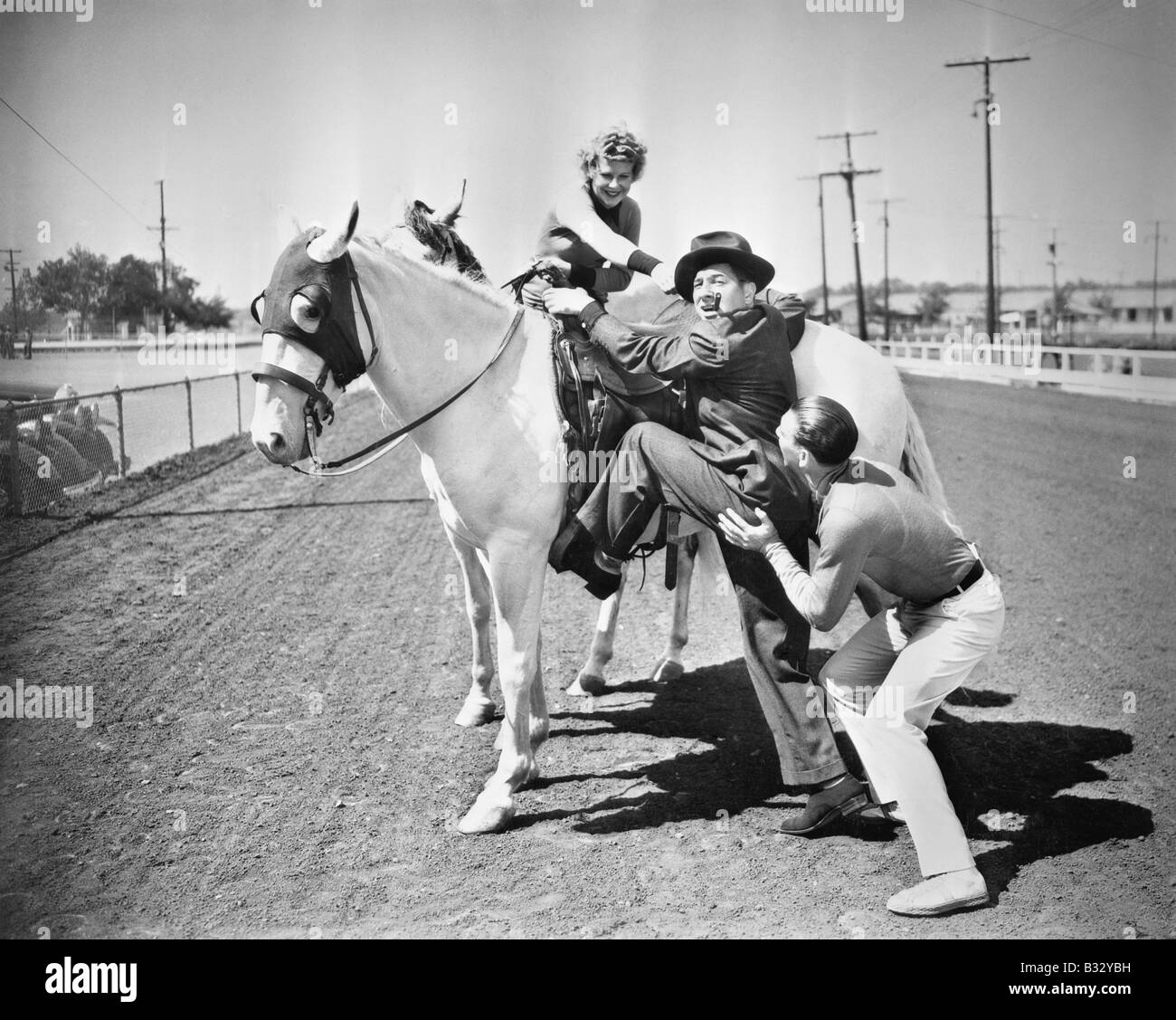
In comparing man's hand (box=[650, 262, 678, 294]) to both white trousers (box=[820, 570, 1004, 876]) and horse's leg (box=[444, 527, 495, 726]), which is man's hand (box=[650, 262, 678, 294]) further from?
white trousers (box=[820, 570, 1004, 876])

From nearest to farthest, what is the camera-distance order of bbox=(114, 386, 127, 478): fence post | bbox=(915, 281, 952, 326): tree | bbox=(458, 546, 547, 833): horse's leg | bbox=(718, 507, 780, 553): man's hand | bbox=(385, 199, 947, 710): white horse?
bbox=(718, 507, 780, 553): man's hand, bbox=(458, 546, 547, 833): horse's leg, bbox=(385, 199, 947, 710): white horse, bbox=(114, 386, 127, 478): fence post, bbox=(915, 281, 952, 326): tree

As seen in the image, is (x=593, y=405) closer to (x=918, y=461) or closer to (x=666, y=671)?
(x=918, y=461)

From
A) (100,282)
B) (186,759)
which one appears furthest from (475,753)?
(100,282)

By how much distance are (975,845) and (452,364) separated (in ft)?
9.59

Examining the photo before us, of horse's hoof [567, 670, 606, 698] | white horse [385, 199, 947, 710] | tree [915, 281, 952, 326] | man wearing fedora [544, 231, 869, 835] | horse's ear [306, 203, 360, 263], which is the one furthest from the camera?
tree [915, 281, 952, 326]

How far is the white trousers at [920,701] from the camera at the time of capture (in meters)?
3.40

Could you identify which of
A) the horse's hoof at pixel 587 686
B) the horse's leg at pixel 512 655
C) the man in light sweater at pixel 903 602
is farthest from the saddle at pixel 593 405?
the horse's hoof at pixel 587 686

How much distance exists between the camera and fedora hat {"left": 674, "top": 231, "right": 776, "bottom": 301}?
3877 mm

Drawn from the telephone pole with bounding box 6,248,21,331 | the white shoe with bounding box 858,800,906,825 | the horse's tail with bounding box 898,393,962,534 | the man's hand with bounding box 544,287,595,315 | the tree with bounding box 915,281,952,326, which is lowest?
the white shoe with bounding box 858,800,906,825

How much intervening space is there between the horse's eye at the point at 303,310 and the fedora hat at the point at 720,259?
152 centimetres

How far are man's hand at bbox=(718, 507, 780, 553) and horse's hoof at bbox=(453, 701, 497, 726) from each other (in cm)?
203

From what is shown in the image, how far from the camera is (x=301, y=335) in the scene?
3.58m

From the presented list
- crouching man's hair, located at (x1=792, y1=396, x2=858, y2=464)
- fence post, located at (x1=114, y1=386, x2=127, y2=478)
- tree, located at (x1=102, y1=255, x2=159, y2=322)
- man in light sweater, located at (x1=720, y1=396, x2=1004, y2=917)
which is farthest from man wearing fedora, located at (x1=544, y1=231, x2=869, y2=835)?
fence post, located at (x1=114, y1=386, x2=127, y2=478)

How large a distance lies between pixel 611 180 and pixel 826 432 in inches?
78.8
